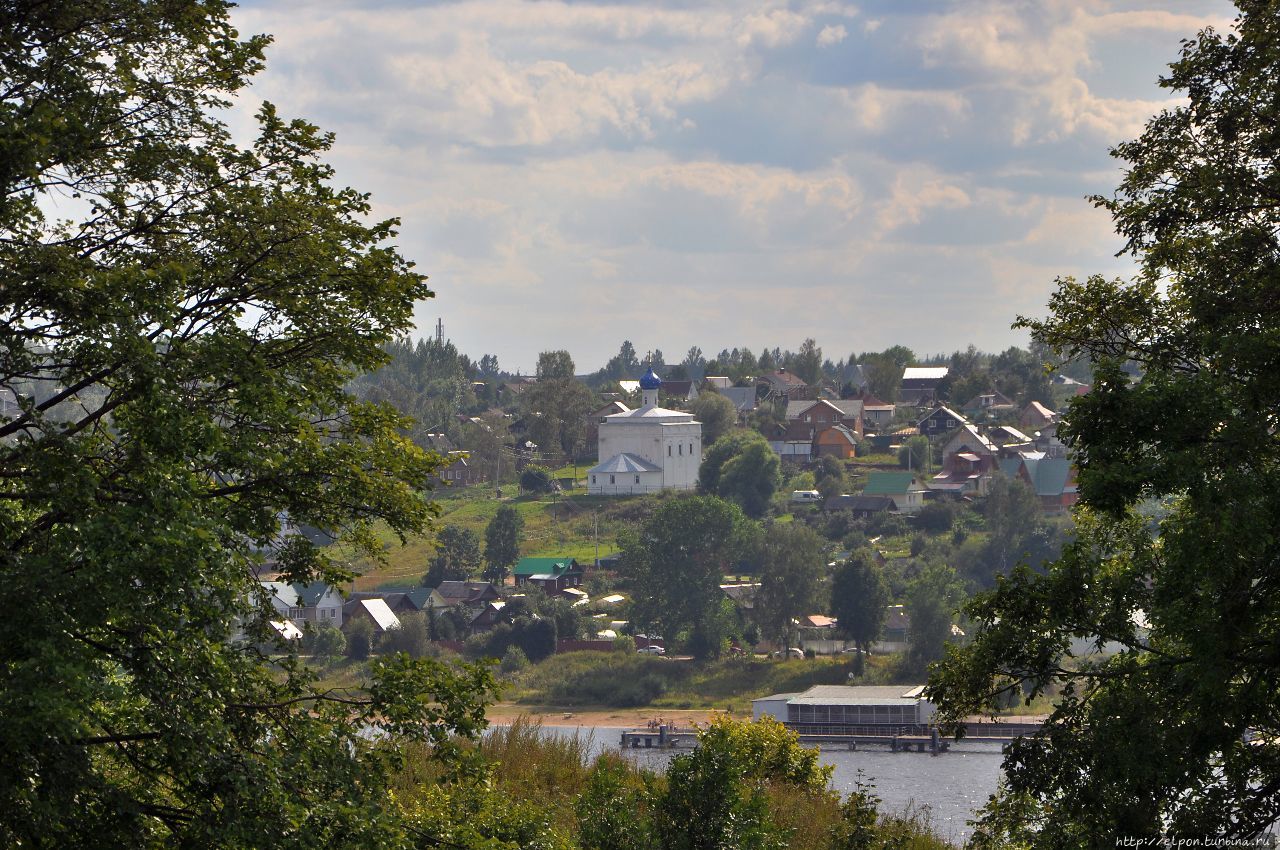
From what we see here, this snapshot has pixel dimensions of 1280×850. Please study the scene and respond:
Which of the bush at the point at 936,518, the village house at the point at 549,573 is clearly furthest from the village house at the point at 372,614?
the bush at the point at 936,518

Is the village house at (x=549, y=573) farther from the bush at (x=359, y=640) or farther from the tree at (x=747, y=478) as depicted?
the tree at (x=747, y=478)

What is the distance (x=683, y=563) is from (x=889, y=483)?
24.3m

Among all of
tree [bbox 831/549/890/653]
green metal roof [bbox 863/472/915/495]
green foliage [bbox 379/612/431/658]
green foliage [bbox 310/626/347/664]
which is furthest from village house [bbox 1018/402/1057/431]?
green foliage [bbox 310/626/347/664]

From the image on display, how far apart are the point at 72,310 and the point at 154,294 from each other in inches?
16.7

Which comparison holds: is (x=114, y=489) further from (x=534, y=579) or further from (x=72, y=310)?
(x=534, y=579)

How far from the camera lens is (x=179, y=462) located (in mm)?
7250

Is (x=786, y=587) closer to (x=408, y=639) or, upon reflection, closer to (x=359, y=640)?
(x=408, y=639)

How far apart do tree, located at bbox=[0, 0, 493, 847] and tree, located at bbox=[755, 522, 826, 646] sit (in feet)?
175

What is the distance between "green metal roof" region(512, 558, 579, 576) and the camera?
232 ft

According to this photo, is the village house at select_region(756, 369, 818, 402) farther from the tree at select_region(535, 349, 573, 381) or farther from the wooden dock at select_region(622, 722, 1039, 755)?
the wooden dock at select_region(622, 722, 1039, 755)

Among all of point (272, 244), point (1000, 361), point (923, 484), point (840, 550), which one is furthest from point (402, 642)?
point (1000, 361)

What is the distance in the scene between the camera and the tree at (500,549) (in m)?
71.6

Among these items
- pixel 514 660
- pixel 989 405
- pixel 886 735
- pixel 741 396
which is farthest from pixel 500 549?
pixel 741 396

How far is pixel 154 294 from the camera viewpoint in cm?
755
